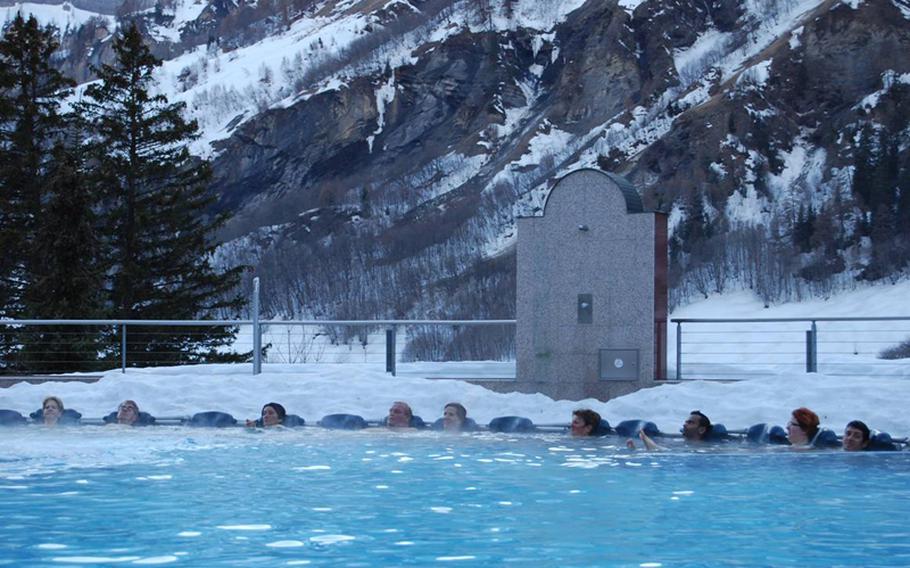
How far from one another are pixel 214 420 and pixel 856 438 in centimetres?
833

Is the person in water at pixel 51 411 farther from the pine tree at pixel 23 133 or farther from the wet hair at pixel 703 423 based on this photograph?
the pine tree at pixel 23 133

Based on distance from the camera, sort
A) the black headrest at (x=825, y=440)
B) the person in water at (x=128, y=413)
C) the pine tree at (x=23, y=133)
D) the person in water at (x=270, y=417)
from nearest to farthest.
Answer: the black headrest at (x=825, y=440) → the person in water at (x=270, y=417) → the person in water at (x=128, y=413) → the pine tree at (x=23, y=133)

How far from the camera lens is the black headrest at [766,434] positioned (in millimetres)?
13289

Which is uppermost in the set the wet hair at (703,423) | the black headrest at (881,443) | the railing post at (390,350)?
the railing post at (390,350)

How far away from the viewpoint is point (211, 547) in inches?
296

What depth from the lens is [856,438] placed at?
12.5 metres

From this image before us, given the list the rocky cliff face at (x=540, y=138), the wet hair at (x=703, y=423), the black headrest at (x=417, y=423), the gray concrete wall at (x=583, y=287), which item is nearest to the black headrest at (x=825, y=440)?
the wet hair at (x=703, y=423)

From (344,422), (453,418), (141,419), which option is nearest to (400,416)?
(453,418)

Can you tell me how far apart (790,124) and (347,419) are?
63045 millimetres

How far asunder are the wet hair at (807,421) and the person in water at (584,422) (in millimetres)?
2437

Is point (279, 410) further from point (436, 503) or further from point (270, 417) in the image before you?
point (436, 503)

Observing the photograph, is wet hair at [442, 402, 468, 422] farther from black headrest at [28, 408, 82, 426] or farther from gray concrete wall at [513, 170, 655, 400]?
black headrest at [28, 408, 82, 426]

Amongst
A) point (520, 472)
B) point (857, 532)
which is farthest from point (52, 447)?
point (857, 532)

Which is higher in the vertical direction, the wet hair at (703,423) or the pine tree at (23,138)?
the pine tree at (23,138)
